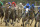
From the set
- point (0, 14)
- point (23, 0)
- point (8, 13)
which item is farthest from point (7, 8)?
point (23, 0)

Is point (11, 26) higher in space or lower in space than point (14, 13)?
lower

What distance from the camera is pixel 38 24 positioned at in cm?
361

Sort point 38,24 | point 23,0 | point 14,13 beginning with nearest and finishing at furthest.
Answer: point 38,24, point 14,13, point 23,0

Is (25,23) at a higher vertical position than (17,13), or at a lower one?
lower

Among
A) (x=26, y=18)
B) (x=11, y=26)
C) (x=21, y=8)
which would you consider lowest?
(x=11, y=26)

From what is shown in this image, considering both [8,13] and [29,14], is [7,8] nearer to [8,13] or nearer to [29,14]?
[8,13]

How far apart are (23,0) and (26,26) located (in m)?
3.68

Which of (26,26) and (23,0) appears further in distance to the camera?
(23,0)

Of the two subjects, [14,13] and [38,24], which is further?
[14,13]

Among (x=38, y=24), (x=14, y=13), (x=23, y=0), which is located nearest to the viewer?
(x=38, y=24)

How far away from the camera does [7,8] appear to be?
3.88m

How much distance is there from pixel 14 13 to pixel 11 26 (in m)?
0.52

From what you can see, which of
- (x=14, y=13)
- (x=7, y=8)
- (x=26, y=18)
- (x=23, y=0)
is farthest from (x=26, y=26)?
(x=23, y=0)

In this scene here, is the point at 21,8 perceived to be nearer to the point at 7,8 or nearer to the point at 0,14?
the point at 7,8
